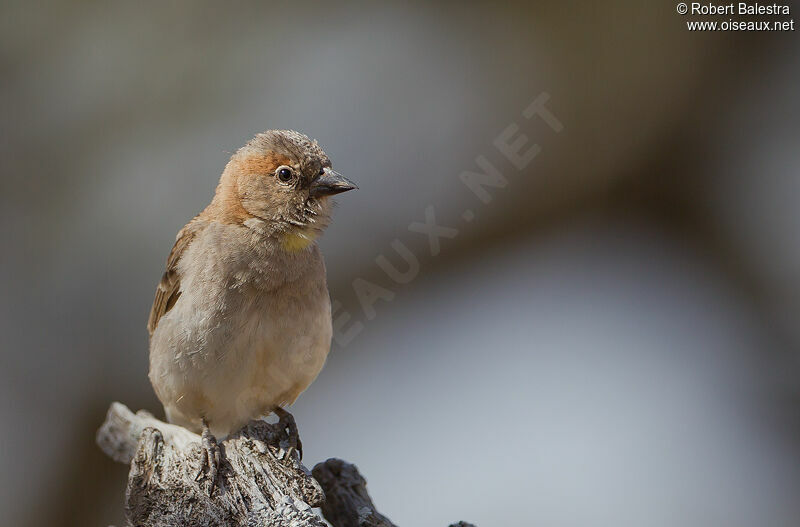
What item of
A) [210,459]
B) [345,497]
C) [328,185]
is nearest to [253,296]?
[328,185]

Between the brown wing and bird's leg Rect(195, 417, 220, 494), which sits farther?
the brown wing

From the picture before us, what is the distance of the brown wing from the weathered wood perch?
1303 mm

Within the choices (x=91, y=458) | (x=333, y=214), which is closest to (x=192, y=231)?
(x=333, y=214)

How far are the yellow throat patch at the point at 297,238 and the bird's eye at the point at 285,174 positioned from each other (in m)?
0.31

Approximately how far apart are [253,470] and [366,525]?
2.21 ft

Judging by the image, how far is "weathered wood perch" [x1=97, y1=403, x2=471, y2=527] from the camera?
11.8ft

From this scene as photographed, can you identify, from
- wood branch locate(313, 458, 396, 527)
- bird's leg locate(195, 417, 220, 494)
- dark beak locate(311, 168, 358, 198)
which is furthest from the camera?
dark beak locate(311, 168, 358, 198)

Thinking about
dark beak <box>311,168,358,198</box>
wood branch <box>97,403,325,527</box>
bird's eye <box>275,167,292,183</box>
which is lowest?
wood branch <box>97,403,325,527</box>

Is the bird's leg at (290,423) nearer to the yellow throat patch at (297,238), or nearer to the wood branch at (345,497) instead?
the wood branch at (345,497)

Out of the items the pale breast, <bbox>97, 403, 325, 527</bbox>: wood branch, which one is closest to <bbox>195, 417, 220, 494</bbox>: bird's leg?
<bbox>97, 403, 325, 527</bbox>: wood branch

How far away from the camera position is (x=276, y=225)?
4895 mm

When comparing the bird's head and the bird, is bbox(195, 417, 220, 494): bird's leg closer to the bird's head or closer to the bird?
the bird

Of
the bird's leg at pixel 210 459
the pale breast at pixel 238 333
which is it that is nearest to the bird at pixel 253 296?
the pale breast at pixel 238 333

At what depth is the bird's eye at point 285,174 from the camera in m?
4.87
